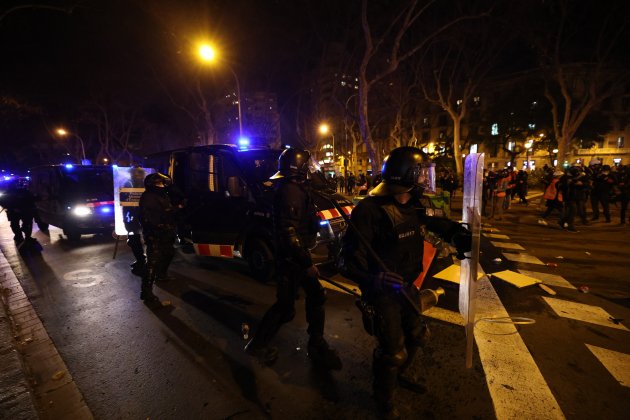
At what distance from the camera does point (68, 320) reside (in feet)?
14.0

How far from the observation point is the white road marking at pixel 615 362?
113 inches

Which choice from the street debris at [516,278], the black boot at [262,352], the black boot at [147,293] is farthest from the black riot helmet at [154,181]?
the street debris at [516,278]

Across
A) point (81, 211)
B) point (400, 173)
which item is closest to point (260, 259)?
point (400, 173)

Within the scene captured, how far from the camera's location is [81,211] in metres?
8.67

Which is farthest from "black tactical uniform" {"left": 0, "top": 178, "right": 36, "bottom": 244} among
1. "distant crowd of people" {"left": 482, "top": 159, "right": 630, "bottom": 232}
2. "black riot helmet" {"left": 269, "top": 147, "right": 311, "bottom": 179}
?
"distant crowd of people" {"left": 482, "top": 159, "right": 630, "bottom": 232}

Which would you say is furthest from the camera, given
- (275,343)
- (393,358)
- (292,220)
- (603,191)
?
(603,191)

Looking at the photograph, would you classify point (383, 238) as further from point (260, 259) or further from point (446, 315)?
point (260, 259)

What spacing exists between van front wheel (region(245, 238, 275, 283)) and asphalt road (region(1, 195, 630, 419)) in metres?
0.16

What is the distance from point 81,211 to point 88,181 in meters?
1.04

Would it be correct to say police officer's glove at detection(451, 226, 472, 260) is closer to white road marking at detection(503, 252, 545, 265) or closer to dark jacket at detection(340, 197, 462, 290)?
dark jacket at detection(340, 197, 462, 290)

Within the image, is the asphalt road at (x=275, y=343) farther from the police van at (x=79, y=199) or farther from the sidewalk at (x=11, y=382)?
the police van at (x=79, y=199)

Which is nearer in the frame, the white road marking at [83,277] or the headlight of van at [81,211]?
the white road marking at [83,277]

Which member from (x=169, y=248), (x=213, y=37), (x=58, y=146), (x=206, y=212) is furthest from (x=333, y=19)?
(x=58, y=146)

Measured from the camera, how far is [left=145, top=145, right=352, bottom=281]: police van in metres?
5.11
